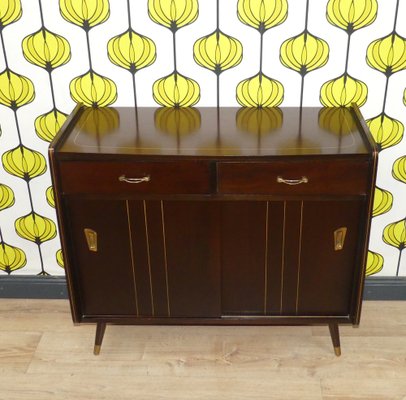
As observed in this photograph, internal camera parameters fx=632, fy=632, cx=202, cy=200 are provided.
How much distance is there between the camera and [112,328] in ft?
9.46

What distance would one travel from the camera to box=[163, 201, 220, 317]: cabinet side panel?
90.6 inches

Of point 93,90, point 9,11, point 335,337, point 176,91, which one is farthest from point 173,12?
point 335,337

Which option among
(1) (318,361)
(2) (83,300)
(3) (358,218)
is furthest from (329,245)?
(2) (83,300)

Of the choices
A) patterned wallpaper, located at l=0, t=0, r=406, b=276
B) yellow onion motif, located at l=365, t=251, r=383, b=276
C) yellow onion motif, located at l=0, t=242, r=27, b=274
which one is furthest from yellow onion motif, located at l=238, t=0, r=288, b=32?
yellow onion motif, located at l=0, t=242, r=27, b=274

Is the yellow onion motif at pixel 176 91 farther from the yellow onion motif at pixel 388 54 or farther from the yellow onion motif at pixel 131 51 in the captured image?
the yellow onion motif at pixel 388 54

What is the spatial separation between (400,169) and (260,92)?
70 cm

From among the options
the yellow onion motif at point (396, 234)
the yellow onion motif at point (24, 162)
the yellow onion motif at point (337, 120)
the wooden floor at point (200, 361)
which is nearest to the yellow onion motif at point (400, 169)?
the yellow onion motif at point (396, 234)

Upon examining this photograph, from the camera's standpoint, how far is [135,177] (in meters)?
2.22

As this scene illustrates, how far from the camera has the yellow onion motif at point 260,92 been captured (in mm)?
2537

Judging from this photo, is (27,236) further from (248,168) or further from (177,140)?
(248,168)

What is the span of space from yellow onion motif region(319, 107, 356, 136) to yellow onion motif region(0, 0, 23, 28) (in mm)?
1245

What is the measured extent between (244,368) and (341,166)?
3.22ft

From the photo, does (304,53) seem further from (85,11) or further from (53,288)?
(53,288)

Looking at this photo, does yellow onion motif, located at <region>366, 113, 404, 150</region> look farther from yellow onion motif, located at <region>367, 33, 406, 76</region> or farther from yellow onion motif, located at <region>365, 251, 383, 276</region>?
yellow onion motif, located at <region>365, 251, 383, 276</region>
